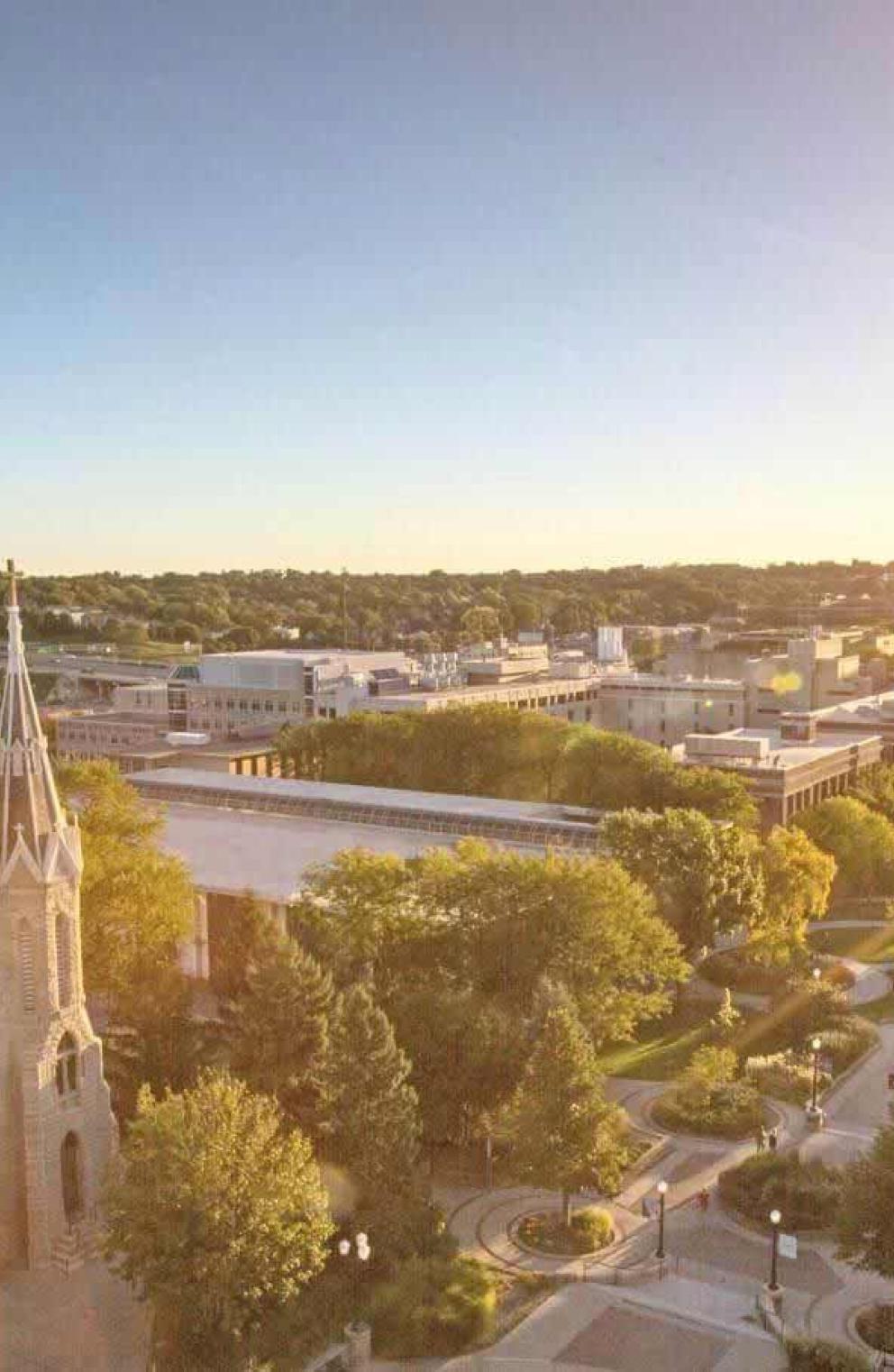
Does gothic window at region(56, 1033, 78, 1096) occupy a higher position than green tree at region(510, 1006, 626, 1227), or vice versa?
gothic window at region(56, 1033, 78, 1096)

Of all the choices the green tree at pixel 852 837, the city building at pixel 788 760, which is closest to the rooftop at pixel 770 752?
the city building at pixel 788 760

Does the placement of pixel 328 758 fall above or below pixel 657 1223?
above

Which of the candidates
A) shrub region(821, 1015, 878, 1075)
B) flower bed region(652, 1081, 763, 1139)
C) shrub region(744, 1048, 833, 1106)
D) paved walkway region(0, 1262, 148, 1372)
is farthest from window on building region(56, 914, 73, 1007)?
shrub region(821, 1015, 878, 1075)

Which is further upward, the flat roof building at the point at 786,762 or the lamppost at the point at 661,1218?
the flat roof building at the point at 786,762

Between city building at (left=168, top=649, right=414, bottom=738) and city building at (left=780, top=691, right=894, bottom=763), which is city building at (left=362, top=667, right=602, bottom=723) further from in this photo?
city building at (left=780, top=691, right=894, bottom=763)

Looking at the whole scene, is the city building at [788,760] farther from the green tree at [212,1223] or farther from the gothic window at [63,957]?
the green tree at [212,1223]

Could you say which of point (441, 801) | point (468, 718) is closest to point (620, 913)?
point (441, 801)

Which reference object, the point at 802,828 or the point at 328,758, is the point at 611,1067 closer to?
the point at 802,828
